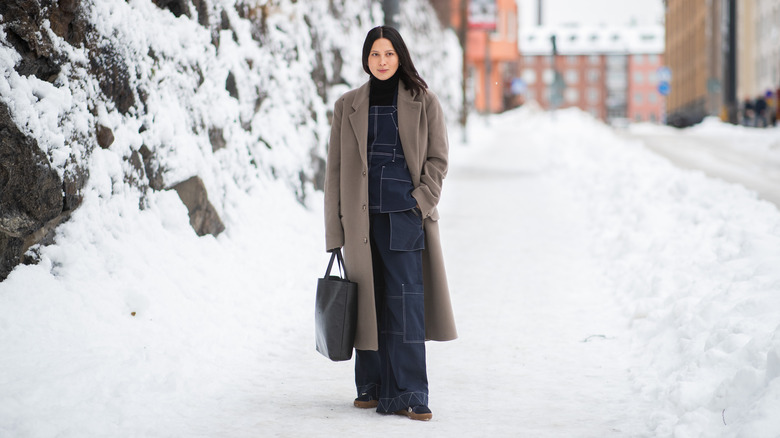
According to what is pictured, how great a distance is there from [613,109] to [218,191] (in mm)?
100792

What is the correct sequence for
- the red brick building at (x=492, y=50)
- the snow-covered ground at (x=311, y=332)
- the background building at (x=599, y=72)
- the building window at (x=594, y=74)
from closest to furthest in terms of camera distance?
the snow-covered ground at (x=311, y=332) → the red brick building at (x=492, y=50) → the background building at (x=599, y=72) → the building window at (x=594, y=74)

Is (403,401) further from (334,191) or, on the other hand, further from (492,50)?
(492,50)

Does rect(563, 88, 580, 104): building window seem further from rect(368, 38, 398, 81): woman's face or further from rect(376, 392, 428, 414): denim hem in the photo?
rect(376, 392, 428, 414): denim hem

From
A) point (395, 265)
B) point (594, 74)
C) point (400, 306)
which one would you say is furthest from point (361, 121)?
point (594, 74)

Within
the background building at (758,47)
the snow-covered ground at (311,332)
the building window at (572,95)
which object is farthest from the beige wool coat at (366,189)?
the building window at (572,95)

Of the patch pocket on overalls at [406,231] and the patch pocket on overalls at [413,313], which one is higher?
the patch pocket on overalls at [406,231]

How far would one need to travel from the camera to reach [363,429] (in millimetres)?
4074

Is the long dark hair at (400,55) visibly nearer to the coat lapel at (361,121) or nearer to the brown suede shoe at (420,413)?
the coat lapel at (361,121)

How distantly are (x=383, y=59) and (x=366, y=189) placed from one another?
0.62 metres

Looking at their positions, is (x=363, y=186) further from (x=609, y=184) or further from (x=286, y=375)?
(x=609, y=184)

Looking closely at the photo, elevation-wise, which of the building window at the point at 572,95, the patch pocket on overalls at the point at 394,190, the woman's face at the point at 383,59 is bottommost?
the building window at the point at 572,95

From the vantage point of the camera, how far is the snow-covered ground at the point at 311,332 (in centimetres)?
408

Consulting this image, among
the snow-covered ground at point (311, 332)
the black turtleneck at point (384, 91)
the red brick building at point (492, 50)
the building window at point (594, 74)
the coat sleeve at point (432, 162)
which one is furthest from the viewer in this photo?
the building window at point (594, 74)

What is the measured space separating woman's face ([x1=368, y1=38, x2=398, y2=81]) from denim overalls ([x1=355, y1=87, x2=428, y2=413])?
0.13 m
